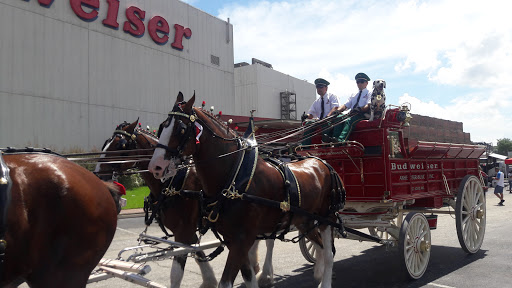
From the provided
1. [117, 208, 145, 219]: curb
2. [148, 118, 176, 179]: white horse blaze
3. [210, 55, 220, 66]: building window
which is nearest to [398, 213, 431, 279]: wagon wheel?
[148, 118, 176, 179]: white horse blaze

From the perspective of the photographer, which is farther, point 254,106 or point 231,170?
point 254,106

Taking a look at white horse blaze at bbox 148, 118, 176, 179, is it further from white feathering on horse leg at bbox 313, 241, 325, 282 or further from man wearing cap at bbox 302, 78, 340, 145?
man wearing cap at bbox 302, 78, 340, 145

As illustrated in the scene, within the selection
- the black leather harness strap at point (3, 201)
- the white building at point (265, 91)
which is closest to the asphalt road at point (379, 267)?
the black leather harness strap at point (3, 201)

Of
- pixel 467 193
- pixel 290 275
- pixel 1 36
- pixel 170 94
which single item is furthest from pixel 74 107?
pixel 467 193

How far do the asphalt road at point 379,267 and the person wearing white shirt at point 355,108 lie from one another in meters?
1.96

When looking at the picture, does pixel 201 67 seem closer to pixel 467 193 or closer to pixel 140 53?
pixel 140 53

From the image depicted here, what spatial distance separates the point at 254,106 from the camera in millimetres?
36562

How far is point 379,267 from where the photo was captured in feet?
22.6

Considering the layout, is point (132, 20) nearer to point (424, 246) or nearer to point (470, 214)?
point (470, 214)

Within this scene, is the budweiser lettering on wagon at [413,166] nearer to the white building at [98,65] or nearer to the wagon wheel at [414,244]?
the wagon wheel at [414,244]

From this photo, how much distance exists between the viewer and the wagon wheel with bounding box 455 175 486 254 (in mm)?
7225

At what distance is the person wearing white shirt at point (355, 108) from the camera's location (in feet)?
21.1

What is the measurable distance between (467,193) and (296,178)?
185 inches

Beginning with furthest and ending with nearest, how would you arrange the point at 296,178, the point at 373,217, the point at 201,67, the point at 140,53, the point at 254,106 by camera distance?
the point at 254,106
the point at 201,67
the point at 140,53
the point at 373,217
the point at 296,178
